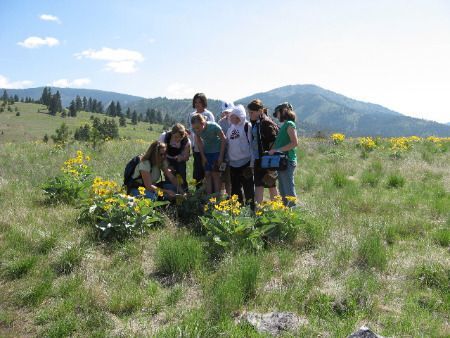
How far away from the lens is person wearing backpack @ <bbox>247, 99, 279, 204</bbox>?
6254 millimetres

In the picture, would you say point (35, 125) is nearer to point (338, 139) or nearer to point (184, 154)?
point (338, 139)

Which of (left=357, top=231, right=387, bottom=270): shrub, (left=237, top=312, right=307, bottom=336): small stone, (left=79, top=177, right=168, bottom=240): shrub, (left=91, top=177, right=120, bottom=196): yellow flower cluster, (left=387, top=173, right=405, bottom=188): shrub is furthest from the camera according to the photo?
(left=387, top=173, right=405, bottom=188): shrub

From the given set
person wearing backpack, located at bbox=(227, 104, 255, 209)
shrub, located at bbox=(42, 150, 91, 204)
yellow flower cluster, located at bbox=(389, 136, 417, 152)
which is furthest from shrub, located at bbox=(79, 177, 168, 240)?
yellow flower cluster, located at bbox=(389, 136, 417, 152)

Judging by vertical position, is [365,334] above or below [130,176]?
below

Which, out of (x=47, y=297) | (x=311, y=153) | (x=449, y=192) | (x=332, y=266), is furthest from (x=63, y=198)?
(x=311, y=153)

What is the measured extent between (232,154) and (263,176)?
0.65 m

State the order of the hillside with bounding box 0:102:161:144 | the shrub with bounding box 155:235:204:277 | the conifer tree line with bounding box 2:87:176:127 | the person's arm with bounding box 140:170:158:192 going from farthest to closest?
the conifer tree line with bounding box 2:87:176:127 → the hillside with bounding box 0:102:161:144 → the person's arm with bounding box 140:170:158:192 → the shrub with bounding box 155:235:204:277

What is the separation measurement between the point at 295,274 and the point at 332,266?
504 millimetres

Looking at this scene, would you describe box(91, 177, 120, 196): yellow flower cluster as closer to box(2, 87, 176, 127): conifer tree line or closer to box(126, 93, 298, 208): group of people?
box(126, 93, 298, 208): group of people

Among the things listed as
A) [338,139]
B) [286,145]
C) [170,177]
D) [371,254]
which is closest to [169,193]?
[170,177]

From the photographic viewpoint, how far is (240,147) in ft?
21.0

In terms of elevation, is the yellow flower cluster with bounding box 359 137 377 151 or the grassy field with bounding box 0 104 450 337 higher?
the yellow flower cluster with bounding box 359 137 377 151

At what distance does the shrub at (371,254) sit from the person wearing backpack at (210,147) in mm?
2594

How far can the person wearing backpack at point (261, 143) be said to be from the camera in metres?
6.25
